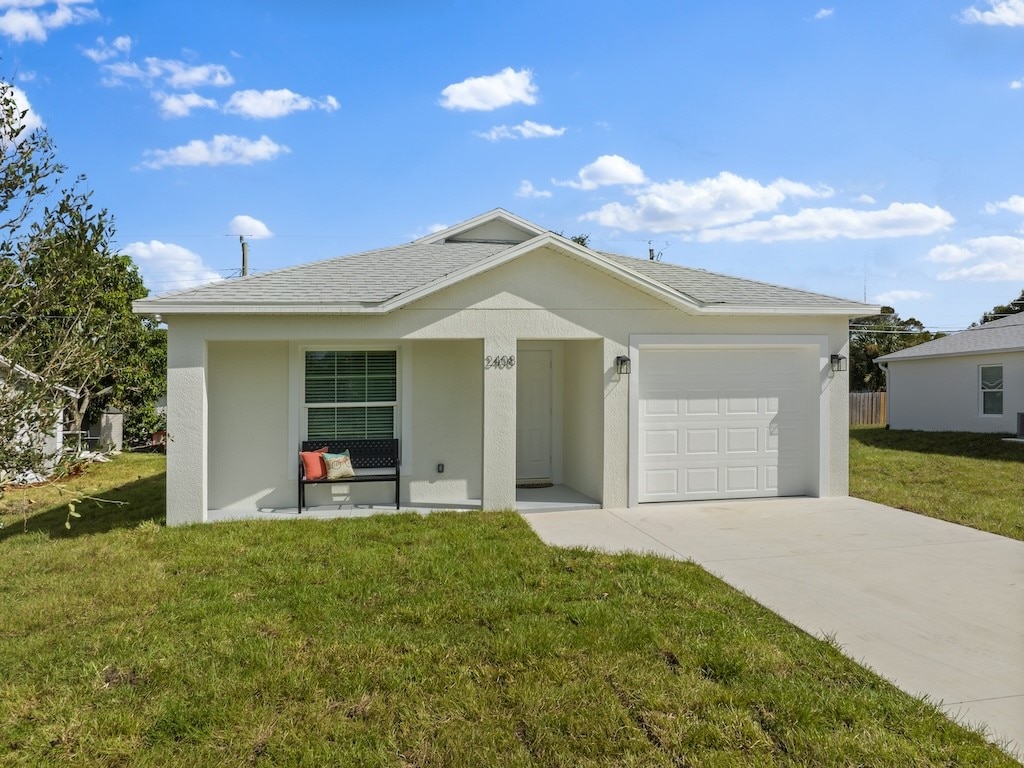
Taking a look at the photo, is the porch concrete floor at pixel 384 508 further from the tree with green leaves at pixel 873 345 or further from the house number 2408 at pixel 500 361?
the tree with green leaves at pixel 873 345

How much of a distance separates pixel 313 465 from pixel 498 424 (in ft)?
9.41

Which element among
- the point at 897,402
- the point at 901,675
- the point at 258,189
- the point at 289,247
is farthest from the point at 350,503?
the point at 289,247

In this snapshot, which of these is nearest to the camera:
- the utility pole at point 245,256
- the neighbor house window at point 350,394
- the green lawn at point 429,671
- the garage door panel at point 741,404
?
the green lawn at point 429,671

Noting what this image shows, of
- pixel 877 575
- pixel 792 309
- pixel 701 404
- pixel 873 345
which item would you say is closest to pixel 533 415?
pixel 701 404

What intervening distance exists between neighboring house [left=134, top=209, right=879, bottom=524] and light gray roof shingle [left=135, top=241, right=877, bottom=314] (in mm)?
58

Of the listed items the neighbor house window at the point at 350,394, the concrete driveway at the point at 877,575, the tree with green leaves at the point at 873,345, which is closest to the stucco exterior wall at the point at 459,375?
the neighbor house window at the point at 350,394

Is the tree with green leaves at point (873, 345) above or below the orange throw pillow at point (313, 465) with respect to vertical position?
above

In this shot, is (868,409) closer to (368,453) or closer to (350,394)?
(368,453)

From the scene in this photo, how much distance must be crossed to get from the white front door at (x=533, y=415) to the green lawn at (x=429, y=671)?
4.77 meters

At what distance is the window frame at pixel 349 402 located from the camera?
9859mm

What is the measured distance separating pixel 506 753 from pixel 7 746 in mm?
2788

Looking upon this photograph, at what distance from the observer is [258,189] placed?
15.1 meters

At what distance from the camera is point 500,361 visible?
9.36 meters

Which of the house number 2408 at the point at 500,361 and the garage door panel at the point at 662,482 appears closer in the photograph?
the house number 2408 at the point at 500,361
